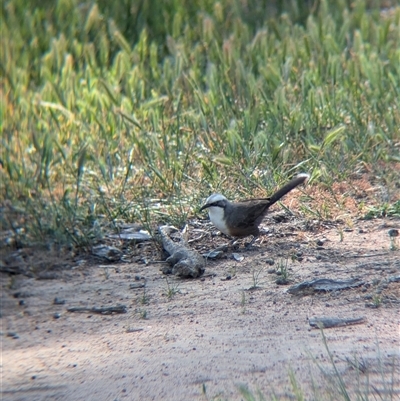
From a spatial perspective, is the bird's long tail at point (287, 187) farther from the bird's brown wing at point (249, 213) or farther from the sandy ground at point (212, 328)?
the sandy ground at point (212, 328)

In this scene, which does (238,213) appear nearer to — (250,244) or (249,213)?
(249,213)

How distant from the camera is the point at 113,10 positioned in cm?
1024

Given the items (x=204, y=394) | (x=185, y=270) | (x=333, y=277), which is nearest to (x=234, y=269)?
(x=185, y=270)

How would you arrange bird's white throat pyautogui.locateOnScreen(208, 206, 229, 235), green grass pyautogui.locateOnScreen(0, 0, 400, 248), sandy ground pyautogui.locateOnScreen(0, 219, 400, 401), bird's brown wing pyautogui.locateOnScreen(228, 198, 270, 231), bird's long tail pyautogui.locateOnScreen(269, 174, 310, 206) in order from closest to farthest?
sandy ground pyautogui.locateOnScreen(0, 219, 400, 401) → bird's brown wing pyautogui.locateOnScreen(228, 198, 270, 231) → bird's white throat pyautogui.locateOnScreen(208, 206, 229, 235) → bird's long tail pyautogui.locateOnScreen(269, 174, 310, 206) → green grass pyautogui.locateOnScreen(0, 0, 400, 248)

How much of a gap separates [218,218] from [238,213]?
0.54 ft

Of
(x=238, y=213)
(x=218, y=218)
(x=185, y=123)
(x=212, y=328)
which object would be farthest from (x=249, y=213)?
(x=185, y=123)

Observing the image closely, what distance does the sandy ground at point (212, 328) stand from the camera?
11.6 ft

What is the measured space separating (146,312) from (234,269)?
755mm

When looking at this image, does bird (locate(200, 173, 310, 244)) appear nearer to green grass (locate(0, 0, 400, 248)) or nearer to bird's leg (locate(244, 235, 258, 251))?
bird's leg (locate(244, 235, 258, 251))

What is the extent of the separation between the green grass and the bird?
1.32 ft

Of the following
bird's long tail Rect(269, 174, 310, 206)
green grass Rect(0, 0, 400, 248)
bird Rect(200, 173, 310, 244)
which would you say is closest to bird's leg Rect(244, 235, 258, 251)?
bird Rect(200, 173, 310, 244)

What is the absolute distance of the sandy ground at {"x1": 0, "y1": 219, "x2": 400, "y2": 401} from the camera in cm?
354

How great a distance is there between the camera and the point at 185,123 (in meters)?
6.99

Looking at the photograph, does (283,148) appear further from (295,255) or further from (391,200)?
(295,255)
